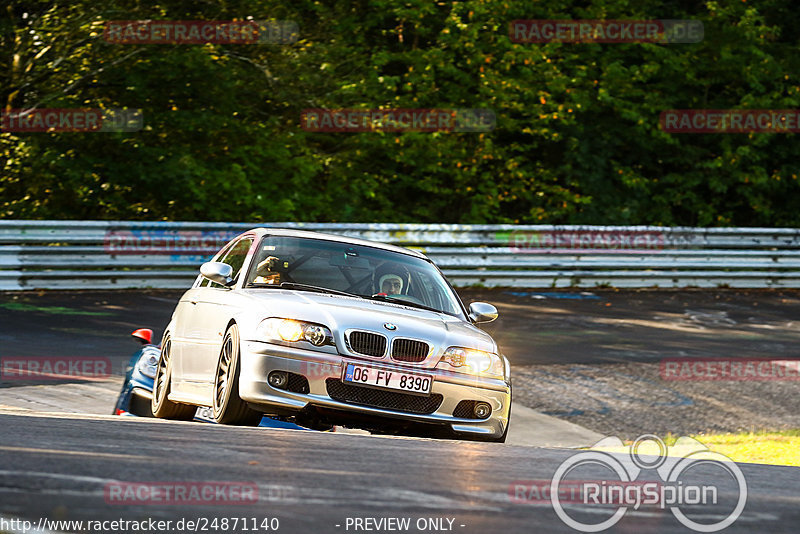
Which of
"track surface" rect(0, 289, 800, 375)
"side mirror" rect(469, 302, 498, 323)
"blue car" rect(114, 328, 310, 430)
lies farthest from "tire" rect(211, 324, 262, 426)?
"track surface" rect(0, 289, 800, 375)

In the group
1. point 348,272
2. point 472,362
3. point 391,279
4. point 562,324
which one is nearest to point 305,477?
point 472,362

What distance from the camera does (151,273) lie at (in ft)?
63.3

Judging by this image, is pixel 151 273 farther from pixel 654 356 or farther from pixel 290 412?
pixel 290 412

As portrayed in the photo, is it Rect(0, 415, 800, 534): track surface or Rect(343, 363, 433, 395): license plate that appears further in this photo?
Rect(343, 363, 433, 395): license plate

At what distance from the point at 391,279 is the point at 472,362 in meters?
1.22

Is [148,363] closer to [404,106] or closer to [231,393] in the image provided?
[231,393]

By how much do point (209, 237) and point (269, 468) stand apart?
15694 mm

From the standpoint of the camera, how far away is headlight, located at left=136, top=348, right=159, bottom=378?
9219 millimetres

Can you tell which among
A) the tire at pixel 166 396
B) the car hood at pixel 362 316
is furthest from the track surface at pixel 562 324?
the car hood at pixel 362 316

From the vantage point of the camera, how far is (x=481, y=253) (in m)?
22.0

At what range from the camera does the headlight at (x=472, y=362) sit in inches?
293

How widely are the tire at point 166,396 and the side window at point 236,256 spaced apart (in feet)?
2.05

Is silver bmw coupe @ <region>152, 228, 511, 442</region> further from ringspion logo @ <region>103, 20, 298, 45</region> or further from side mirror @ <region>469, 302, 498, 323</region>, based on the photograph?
ringspion logo @ <region>103, 20, 298, 45</region>

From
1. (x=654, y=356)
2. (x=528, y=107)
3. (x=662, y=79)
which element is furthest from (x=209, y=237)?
(x=662, y=79)
